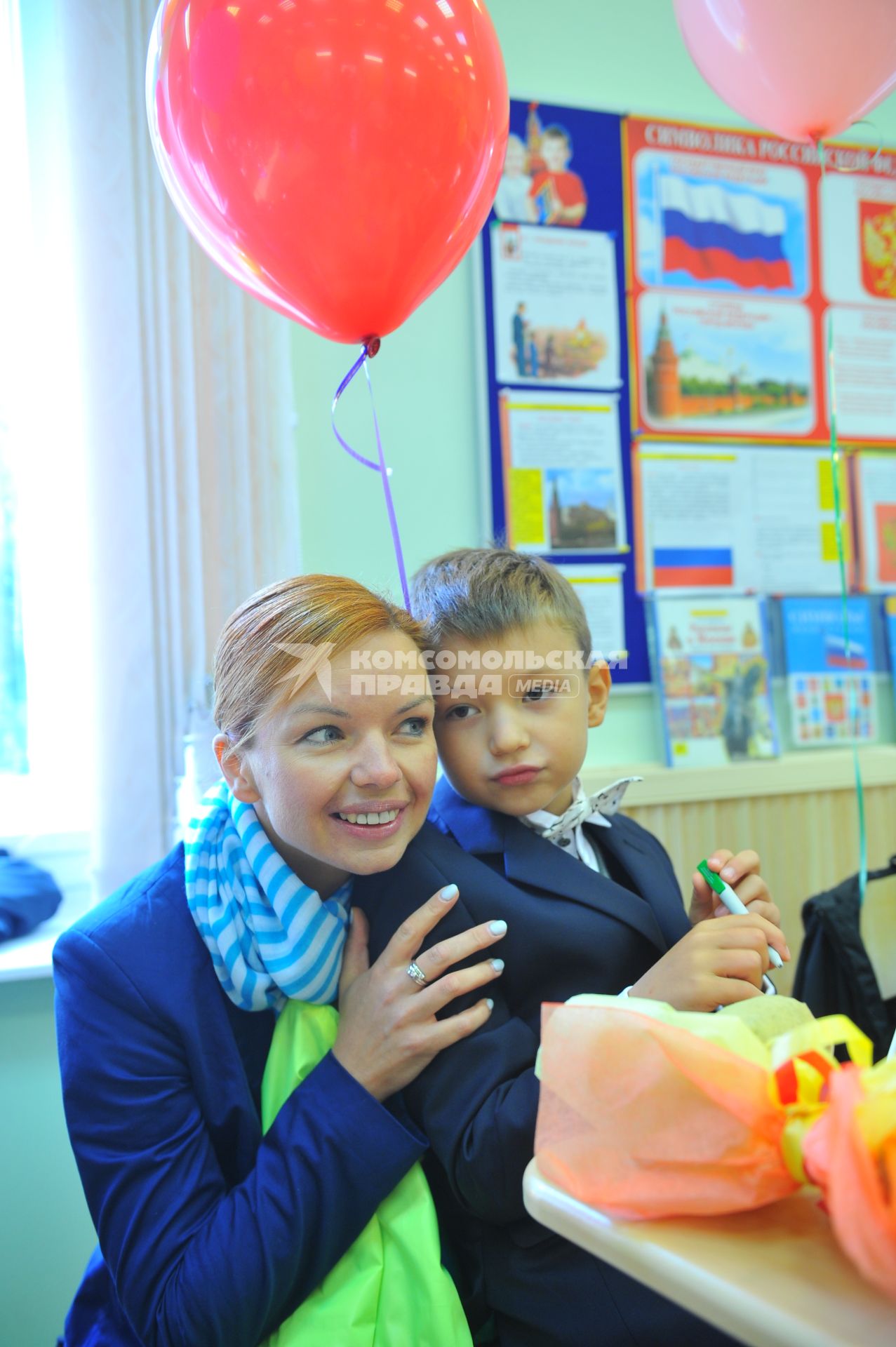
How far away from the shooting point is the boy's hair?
1.10 meters

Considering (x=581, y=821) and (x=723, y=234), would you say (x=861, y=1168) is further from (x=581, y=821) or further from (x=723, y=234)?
(x=723, y=234)

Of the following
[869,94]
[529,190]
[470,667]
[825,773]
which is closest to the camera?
[470,667]

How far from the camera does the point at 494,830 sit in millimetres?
1078

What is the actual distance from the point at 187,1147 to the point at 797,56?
171cm

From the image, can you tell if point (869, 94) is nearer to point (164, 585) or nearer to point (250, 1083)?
point (164, 585)

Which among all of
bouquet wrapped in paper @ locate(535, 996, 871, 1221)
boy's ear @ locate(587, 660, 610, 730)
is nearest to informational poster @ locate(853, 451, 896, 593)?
boy's ear @ locate(587, 660, 610, 730)

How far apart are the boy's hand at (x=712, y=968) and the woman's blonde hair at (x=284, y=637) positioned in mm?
427

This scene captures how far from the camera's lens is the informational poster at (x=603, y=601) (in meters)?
2.08

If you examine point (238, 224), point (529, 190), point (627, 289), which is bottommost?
point (238, 224)

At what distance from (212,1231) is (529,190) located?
1994 mm

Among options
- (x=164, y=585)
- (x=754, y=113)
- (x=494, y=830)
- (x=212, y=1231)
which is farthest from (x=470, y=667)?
(x=754, y=113)

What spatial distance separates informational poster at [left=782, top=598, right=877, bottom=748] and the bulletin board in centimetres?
7

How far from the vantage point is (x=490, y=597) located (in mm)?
1108

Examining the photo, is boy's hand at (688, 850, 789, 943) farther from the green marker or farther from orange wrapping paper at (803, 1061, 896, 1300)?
orange wrapping paper at (803, 1061, 896, 1300)
